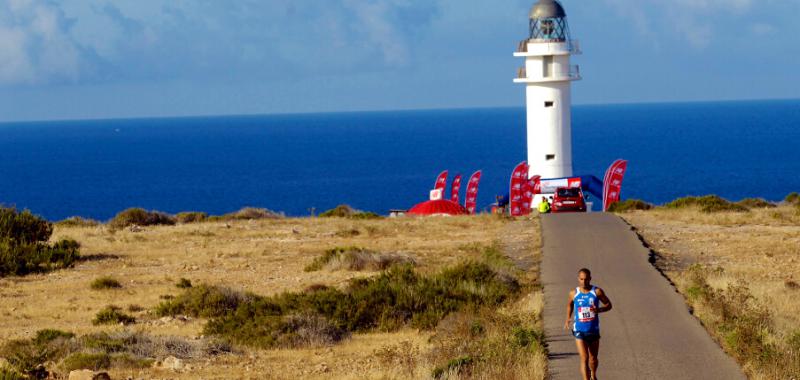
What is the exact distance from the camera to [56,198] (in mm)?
112750

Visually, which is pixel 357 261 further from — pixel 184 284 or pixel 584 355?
pixel 584 355

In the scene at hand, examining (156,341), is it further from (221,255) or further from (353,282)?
(221,255)

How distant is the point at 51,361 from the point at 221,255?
1333 cm

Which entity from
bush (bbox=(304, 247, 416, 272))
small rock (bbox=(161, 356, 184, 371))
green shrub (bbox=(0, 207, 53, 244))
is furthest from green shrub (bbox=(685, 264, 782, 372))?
green shrub (bbox=(0, 207, 53, 244))

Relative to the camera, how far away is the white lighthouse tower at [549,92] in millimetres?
45656

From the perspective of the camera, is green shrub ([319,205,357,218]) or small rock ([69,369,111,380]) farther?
green shrub ([319,205,357,218])

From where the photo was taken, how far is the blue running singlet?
12.4m

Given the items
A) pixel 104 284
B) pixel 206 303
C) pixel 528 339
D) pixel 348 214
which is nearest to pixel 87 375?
pixel 528 339

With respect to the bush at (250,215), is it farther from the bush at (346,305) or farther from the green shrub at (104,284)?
the bush at (346,305)

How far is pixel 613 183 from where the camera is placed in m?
42.0

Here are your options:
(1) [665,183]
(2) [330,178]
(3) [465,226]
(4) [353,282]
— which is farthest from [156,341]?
(2) [330,178]

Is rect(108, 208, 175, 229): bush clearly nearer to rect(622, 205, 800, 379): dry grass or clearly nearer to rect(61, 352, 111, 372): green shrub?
rect(622, 205, 800, 379): dry grass

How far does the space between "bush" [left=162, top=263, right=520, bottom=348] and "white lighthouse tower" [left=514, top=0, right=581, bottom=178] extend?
24.6 metres

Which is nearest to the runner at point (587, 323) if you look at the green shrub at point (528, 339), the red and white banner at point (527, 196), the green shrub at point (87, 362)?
the green shrub at point (528, 339)
